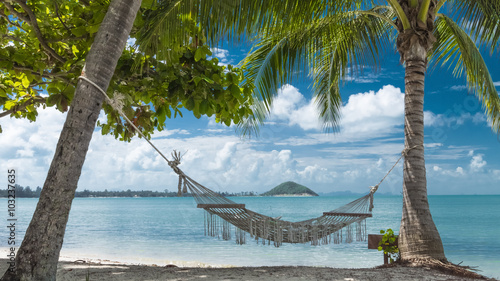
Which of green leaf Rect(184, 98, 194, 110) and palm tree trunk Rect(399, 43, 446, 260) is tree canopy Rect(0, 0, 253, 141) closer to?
green leaf Rect(184, 98, 194, 110)

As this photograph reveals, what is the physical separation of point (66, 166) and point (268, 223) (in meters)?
1.90

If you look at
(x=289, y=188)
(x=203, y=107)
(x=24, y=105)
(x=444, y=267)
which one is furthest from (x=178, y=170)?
(x=289, y=188)

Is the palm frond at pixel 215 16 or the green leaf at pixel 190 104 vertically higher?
the palm frond at pixel 215 16

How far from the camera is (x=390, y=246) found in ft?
10.4

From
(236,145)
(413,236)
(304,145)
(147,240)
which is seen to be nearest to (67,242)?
(147,240)

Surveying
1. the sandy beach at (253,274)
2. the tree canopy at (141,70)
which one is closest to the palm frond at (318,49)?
the tree canopy at (141,70)

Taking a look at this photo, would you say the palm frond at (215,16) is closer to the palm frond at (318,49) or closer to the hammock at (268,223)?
the palm frond at (318,49)

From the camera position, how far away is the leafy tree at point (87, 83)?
4.55 ft

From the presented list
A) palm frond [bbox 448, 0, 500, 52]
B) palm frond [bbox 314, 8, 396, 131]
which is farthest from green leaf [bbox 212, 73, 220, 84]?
palm frond [bbox 448, 0, 500, 52]

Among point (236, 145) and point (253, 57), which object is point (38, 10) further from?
point (236, 145)

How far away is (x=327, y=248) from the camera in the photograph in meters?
8.68

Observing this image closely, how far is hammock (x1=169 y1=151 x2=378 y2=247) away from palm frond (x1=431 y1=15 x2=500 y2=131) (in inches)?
57.3

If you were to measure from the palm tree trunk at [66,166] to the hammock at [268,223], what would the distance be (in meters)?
1.06

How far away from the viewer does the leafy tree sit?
1.39 metres
